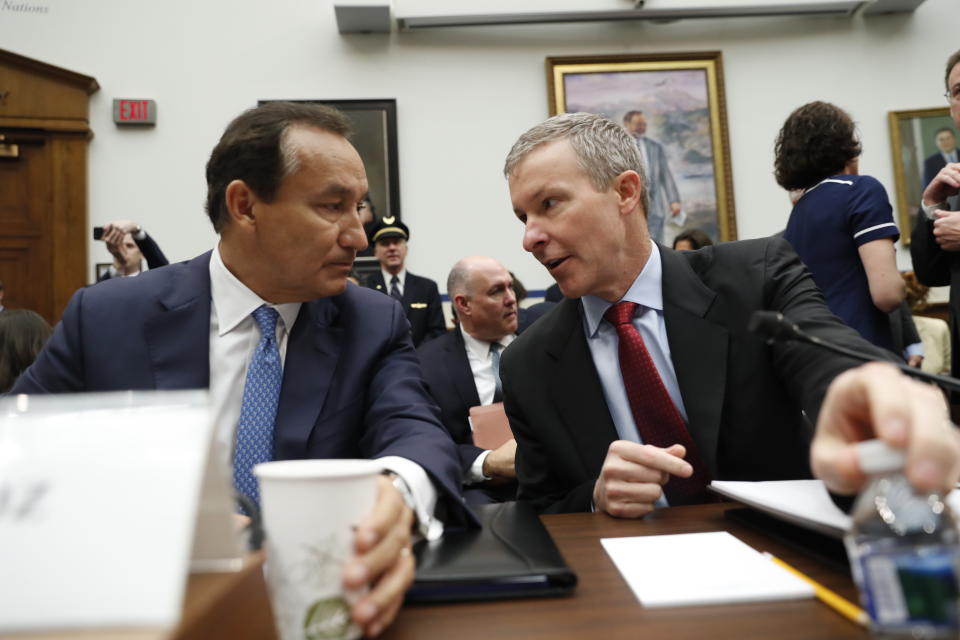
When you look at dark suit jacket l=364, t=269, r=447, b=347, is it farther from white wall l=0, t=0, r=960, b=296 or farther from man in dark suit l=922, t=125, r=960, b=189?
man in dark suit l=922, t=125, r=960, b=189

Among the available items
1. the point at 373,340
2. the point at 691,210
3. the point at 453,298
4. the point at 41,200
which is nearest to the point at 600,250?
the point at 373,340

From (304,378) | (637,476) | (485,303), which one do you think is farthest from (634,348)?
(485,303)

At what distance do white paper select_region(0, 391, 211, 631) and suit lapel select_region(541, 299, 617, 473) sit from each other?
957mm

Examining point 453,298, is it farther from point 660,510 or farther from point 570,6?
point 570,6

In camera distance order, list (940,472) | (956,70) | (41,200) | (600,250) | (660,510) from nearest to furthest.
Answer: (940,472) < (660,510) < (600,250) < (956,70) < (41,200)

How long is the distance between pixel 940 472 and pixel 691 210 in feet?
18.0

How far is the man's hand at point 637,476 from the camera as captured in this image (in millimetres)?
988

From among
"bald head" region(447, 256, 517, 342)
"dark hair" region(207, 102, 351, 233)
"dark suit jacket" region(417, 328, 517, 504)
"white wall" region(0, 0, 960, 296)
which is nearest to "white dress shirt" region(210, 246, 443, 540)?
"dark hair" region(207, 102, 351, 233)

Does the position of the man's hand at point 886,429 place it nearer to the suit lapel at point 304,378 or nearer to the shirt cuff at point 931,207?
the suit lapel at point 304,378

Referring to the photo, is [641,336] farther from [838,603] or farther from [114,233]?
[114,233]

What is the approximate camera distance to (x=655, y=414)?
1325 millimetres

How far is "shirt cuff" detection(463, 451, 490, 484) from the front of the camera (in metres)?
2.23

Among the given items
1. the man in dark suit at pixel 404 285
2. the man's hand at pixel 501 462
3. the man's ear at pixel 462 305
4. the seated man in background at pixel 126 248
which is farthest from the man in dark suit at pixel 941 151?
the seated man in background at pixel 126 248

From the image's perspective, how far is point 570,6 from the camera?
558cm
